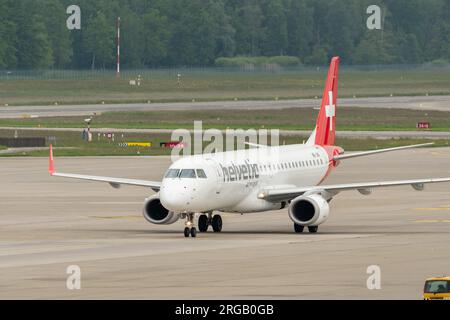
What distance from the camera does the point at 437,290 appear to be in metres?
31.5

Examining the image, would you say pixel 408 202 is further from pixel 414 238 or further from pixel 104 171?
pixel 104 171

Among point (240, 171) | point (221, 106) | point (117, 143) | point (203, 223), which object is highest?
point (240, 171)

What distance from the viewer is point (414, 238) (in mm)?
52062

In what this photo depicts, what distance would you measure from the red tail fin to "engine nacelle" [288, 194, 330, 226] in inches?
419

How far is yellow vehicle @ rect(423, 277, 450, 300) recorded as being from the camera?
31.0 meters

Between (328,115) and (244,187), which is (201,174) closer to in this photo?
(244,187)

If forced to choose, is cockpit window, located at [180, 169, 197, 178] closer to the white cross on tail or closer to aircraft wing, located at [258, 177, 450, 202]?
aircraft wing, located at [258, 177, 450, 202]

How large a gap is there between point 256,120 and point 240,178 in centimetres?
9082
